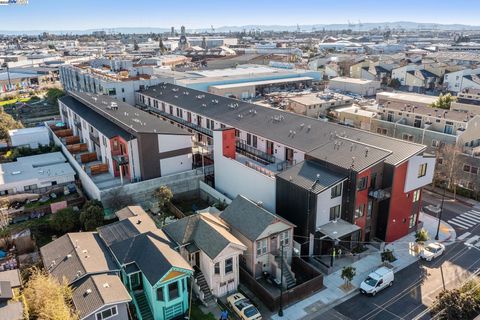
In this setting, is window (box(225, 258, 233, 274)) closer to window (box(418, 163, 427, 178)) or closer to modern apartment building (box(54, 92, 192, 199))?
modern apartment building (box(54, 92, 192, 199))

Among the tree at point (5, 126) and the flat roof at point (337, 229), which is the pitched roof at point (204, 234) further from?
the tree at point (5, 126)

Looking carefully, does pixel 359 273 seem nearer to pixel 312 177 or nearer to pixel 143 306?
pixel 312 177

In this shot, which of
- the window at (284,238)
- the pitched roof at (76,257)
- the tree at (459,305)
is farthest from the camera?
the window at (284,238)

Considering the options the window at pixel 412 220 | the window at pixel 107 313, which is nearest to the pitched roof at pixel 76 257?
the window at pixel 107 313

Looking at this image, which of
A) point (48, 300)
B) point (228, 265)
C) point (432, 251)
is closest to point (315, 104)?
point (432, 251)

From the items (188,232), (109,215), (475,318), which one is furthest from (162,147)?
(475,318)

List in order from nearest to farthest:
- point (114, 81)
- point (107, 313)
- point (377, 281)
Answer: point (107, 313) < point (377, 281) < point (114, 81)

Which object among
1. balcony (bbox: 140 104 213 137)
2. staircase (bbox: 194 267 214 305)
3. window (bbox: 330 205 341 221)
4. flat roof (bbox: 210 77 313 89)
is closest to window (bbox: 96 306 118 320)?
staircase (bbox: 194 267 214 305)
